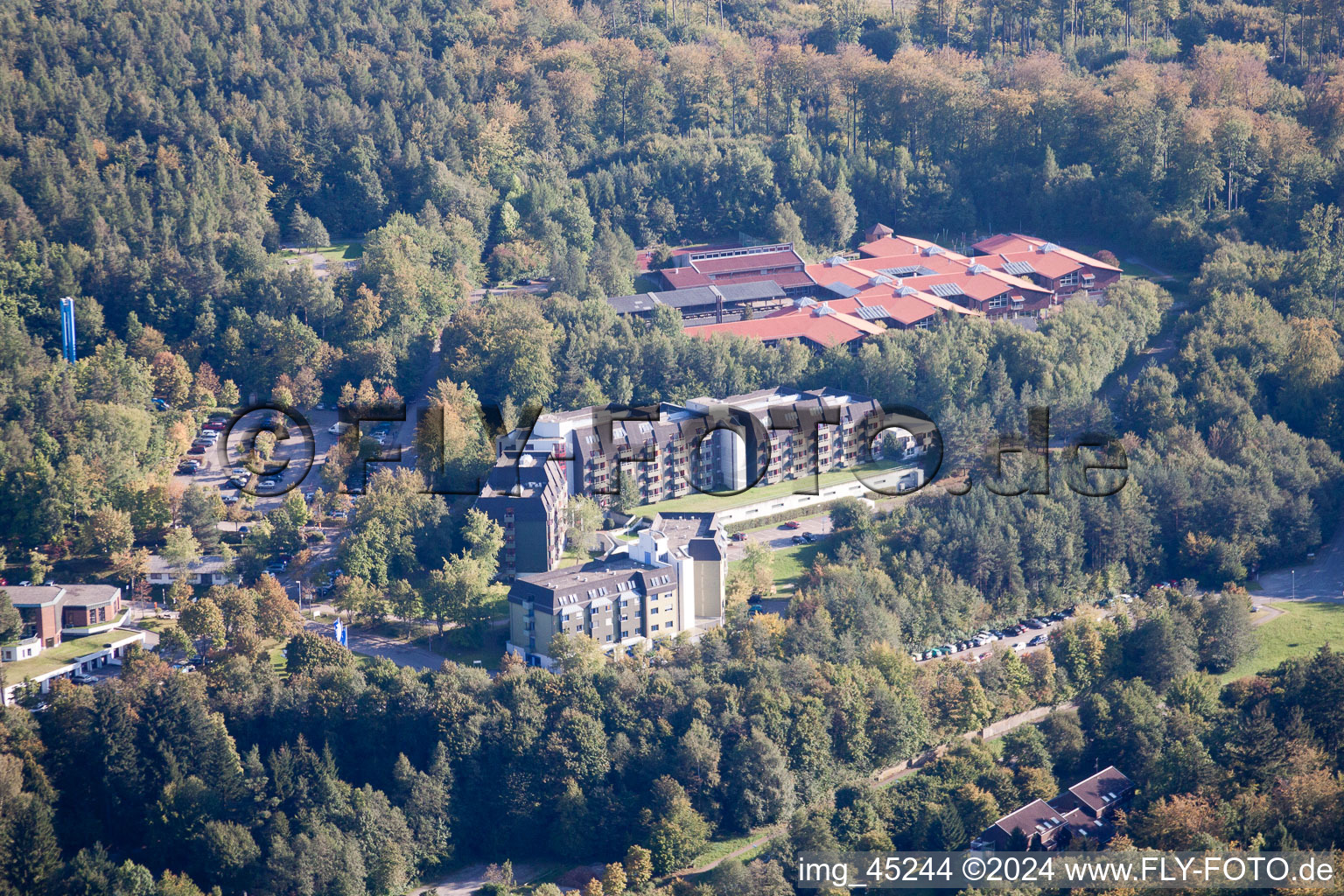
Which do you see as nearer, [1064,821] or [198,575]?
[1064,821]

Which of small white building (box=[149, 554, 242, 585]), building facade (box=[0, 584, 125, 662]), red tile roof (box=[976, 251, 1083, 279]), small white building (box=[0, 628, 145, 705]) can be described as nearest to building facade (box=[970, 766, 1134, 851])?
small white building (box=[149, 554, 242, 585])

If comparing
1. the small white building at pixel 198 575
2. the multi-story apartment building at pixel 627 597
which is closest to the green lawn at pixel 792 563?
the multi-story apartment building at pixel 627 597

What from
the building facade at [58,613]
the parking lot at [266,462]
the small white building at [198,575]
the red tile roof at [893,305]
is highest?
the red tile roof at [893,305]

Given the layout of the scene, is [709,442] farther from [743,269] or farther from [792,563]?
[743,269]

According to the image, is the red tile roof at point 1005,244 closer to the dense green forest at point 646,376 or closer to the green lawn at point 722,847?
the dense green forest at point 646,376

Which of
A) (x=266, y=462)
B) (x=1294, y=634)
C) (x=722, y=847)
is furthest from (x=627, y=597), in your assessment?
(x=1294, y=634)

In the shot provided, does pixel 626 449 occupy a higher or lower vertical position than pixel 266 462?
higher

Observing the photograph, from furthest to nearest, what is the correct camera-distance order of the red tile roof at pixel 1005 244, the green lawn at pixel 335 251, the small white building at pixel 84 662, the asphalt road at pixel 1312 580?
the red tile roof at pixel 1005 244 → the green lawn at pixel 335 251 → the asphalt road at pixel 1312 580 → the small white building at pixel 84 662

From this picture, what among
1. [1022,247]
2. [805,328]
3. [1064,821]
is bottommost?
[1064,821]
